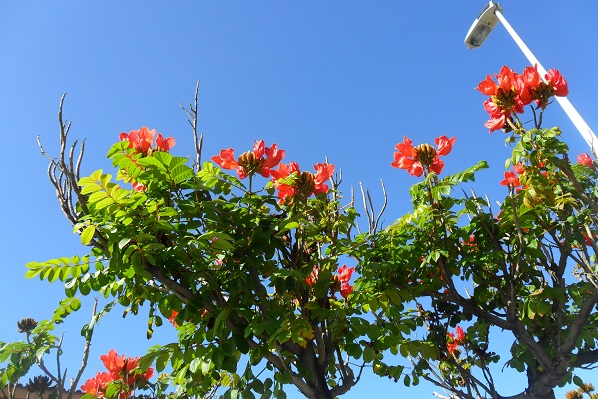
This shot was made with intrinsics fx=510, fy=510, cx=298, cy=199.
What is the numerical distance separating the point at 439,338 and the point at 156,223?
7.52 feet

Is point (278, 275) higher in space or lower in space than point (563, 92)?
lower

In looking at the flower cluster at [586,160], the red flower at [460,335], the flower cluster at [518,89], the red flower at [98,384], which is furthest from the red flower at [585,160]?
the red flower at [98,384]

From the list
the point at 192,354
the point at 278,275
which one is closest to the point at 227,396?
the point at 192,354

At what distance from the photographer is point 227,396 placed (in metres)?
2.85

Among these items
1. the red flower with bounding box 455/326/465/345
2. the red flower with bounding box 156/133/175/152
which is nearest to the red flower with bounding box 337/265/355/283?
the red flower with bounding box 156/133/175/152

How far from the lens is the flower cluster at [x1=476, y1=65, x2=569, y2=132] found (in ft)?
10.6

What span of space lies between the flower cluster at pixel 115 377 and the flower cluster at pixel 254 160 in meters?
1.75

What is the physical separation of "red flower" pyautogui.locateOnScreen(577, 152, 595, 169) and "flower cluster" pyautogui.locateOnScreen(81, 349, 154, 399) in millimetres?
3471

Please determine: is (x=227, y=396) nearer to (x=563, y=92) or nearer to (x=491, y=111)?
(x=491, y=111)

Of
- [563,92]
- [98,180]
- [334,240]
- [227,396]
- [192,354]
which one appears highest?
[563,92]

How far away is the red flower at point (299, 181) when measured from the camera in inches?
109

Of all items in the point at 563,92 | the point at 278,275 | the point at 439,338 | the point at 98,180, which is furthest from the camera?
the point at 439,338

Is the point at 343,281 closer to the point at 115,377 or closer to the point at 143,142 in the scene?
the point at 143,142

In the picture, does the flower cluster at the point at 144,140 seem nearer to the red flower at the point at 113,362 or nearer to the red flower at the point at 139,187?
the red flower at the point at 139,187
